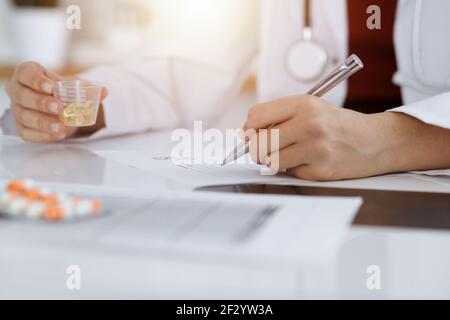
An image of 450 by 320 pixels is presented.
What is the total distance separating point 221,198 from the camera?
65 cm

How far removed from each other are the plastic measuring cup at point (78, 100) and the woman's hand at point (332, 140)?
0.84 feet

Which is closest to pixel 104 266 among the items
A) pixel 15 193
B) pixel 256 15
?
pixel 15 193

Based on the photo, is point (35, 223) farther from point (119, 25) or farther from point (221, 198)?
point (119, 25)

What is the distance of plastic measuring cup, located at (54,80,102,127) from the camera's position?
92cm

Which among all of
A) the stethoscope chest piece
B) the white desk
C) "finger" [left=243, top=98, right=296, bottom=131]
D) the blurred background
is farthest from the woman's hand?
the blurred background

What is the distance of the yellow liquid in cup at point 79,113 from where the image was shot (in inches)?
36.4

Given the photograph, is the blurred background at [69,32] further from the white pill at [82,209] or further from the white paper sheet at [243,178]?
the white pill at [82,209]

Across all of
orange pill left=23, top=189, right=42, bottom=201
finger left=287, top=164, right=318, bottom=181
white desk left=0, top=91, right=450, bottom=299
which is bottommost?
white desk left=0, top=91, right=450, bottom=299

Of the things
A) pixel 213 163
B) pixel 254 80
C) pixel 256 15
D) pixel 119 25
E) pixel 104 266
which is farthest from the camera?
pixel 119 25

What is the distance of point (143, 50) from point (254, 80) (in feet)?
3.53

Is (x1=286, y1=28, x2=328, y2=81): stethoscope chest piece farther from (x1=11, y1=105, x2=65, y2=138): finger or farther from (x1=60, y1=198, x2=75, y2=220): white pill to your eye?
(x1=60, y1=198, x2=75, y2=220): white pill

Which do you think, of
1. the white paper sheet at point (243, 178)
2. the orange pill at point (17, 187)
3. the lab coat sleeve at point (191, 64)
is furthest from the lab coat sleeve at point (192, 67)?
the orange pill at point (17, 187)

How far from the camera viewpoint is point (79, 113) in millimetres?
928

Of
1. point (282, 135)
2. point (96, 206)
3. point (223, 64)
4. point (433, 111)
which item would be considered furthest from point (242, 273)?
point (223, 64)
